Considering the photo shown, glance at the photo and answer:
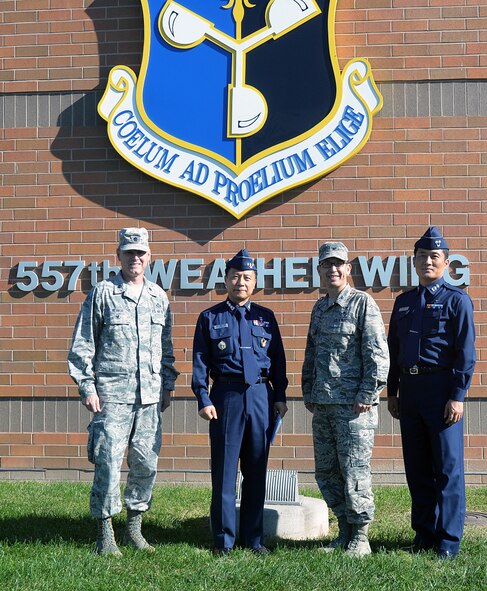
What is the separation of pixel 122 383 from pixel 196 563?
4.15ft

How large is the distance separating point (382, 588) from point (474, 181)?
185 inches

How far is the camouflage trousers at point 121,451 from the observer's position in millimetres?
4984

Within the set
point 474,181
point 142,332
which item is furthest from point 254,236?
point 142,332

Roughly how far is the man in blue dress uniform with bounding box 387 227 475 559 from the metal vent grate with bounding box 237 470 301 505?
1.00 meters

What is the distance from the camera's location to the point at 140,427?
516 centimetres

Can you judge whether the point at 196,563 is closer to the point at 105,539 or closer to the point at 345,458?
the point at 105,539

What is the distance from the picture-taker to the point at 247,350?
5.17 meters

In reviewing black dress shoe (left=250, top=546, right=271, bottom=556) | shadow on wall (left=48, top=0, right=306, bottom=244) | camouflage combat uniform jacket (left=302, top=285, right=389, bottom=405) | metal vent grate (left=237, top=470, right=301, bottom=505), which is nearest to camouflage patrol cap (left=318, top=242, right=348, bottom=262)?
camouflage combat uniform jacket (left=302, top=285, right=389, bottom=405)

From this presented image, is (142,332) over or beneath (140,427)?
over

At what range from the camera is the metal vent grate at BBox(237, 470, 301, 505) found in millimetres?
5746

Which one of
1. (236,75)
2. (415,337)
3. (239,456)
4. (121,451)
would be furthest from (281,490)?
(236,75)

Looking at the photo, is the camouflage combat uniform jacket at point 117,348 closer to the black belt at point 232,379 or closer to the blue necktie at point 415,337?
the black belt at point 232,379

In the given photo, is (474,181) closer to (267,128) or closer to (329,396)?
(267,128)

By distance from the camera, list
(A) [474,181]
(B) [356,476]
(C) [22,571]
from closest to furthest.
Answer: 1. (C) [22,571]
2. (B) [356,476]
3. (A) [474,181]
